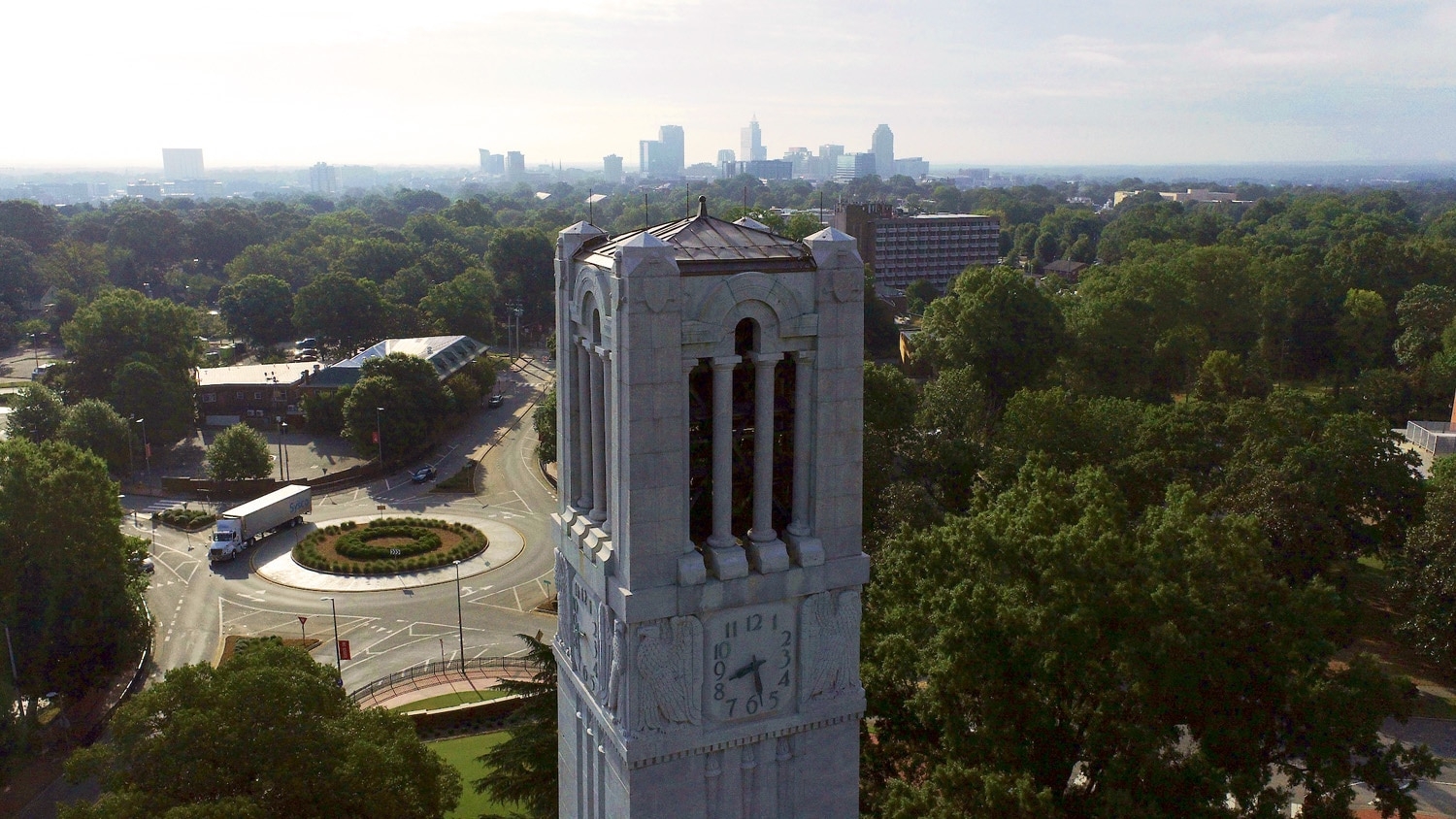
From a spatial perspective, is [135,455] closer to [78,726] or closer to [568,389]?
[78,726]

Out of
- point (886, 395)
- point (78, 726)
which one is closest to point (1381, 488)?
point (886, 395)

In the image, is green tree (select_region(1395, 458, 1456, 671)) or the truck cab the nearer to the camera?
green tree (select_region(1395, 458, 1456, 671))

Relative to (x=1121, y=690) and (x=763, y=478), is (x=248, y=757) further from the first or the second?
(x=1121, y=690)

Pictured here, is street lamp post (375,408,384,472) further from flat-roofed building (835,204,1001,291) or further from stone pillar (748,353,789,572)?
flat-roofed building (835,204,1001,291)

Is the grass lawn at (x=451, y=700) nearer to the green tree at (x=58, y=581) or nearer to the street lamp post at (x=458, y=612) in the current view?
the street lamp post at (x=458, y=612)

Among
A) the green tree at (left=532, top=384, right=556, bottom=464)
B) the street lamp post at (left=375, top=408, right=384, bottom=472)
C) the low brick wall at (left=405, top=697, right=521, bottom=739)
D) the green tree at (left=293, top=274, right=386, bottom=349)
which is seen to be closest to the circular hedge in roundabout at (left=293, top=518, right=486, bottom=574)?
the green tree at (left=532, top=384, right=556, bottom=464)

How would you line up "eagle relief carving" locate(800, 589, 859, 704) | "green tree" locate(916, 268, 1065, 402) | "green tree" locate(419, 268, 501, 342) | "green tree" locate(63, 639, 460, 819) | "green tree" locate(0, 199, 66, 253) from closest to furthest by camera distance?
"eagle relief carving" locate(800, 589, 859, 704), "green tree" locate(63, 639, 460, 819), "green tree" locate(916, 268, 1065, 402), "green tree" locate(419, 268, 501, 342), "green tree" locate(0, 199, 66, 253)
